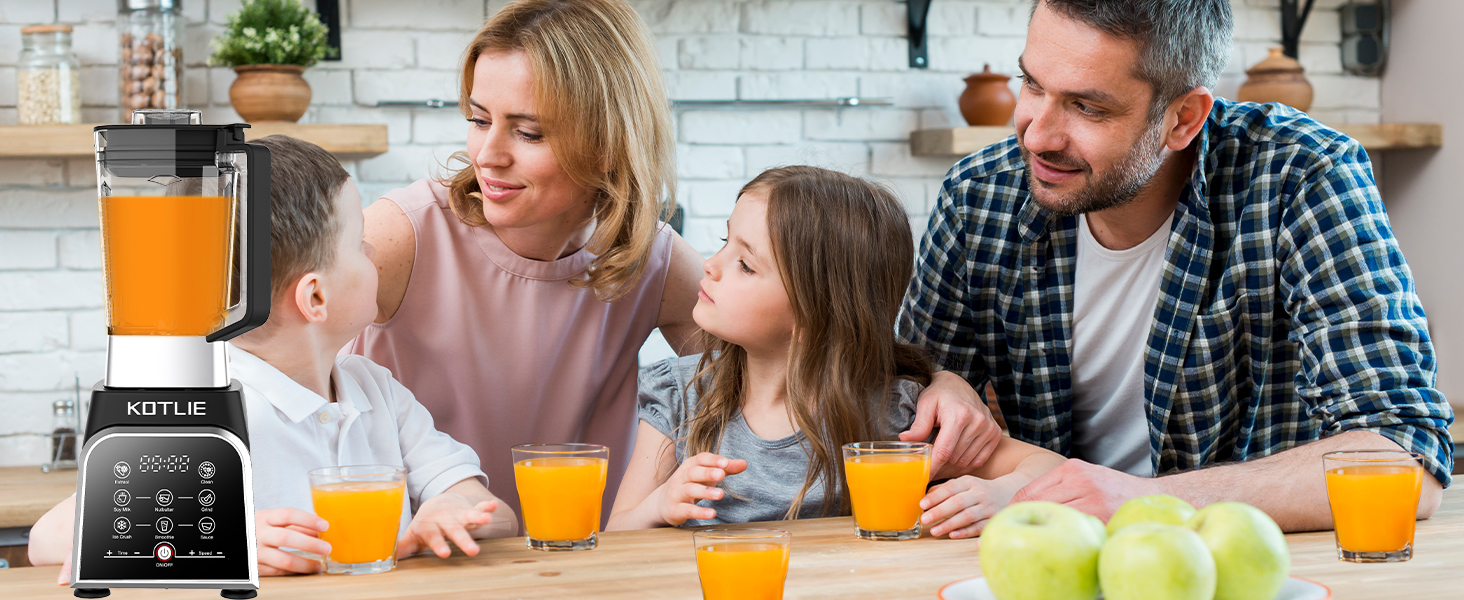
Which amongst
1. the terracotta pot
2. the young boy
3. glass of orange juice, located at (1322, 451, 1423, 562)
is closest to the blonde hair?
the young boy

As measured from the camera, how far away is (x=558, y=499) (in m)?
1.24

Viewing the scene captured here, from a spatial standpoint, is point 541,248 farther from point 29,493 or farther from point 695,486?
point 29,493

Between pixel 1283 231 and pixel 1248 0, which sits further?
pixel 1248 0

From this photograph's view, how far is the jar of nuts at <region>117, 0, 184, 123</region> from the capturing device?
8.51 ft

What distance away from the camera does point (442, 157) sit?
2.90 m

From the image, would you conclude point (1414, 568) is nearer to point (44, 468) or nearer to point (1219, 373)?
point (1219, 373)

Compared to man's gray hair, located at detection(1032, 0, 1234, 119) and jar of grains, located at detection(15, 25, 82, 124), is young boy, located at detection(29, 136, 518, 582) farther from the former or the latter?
jar of grains, located at detection(15, 25, 82, 124)

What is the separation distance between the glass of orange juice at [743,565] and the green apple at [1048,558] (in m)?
0.19

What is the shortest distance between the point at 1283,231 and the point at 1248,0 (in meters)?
2.00

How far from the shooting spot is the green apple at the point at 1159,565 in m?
0.83

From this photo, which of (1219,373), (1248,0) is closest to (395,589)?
(1219,373)

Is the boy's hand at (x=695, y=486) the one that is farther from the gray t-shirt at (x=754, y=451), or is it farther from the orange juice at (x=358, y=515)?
the orange juice at (x=358, y=515)

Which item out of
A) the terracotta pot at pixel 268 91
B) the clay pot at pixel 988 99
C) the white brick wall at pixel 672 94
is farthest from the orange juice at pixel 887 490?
the clay pot at pixel 988 99

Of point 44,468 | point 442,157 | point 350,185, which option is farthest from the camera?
point 442,157
